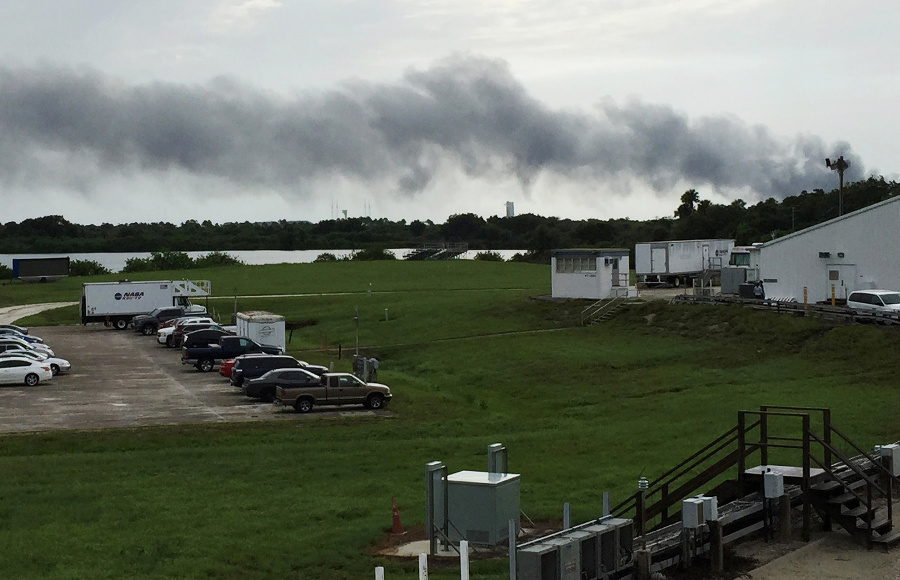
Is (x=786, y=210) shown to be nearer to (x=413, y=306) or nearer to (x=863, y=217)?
(x=413, y=306)

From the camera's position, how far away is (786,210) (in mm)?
135250

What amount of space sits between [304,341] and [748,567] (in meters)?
53.5

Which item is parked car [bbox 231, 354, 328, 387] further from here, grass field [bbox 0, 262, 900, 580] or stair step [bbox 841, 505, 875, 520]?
stair step [bbox 841, 505, 875, 520]

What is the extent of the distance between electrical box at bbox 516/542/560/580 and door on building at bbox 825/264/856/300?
46.3m

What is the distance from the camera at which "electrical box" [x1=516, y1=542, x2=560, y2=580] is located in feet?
48.5

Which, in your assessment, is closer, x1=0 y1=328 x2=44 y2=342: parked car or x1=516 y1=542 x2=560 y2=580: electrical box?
x1=516 y1=542 x2=560 y2=580: electrical box

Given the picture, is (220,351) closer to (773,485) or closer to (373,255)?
(773,485)

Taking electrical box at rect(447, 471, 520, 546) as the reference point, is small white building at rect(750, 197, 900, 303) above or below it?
above

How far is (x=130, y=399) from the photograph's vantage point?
41.3 m

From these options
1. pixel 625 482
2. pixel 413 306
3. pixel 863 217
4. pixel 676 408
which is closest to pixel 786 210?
pixel 413 306

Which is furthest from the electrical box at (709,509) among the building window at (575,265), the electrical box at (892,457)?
the building window at (575,265)

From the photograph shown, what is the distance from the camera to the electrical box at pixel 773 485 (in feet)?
62.2

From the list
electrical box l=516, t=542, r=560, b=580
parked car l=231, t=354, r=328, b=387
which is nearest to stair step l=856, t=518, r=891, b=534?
electrical box l=516, t=542, r=560, b=580

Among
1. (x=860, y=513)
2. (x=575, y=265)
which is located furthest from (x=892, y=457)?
(x=575, y=265)
